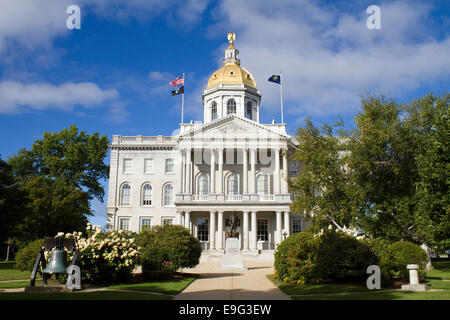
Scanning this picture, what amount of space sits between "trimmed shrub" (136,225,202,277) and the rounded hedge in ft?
18.0

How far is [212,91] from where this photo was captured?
5722cm

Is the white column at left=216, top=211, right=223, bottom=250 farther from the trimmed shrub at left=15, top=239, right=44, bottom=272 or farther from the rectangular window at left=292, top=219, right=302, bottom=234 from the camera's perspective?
the trimmed shrub at left=15, top=239, right=44, bottom=272

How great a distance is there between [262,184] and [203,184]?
7313mm

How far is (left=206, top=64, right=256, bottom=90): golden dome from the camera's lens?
5722 centimetres

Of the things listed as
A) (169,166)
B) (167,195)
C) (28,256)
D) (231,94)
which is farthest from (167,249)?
(231,94)

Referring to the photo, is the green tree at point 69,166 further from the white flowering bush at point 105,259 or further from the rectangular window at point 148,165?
the white flowering bush at point 105,259

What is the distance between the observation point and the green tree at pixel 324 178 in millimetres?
33688

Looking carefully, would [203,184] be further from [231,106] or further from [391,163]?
[391,163]

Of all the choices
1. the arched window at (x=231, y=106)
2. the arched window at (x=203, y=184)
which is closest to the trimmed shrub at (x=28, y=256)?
the arched window at (x=203, y=184)

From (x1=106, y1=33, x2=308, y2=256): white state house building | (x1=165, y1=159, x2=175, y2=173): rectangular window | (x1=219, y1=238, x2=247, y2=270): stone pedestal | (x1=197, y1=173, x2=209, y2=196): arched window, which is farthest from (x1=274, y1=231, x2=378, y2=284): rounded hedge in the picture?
(x1=165, y1=159, x2=175, y2=173): rectangular window

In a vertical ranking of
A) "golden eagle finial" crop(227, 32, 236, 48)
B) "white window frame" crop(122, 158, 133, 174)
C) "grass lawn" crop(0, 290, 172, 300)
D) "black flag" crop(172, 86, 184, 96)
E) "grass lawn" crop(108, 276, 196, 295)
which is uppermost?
"golden eagle finial" crop(227, 32, 236, 48)
